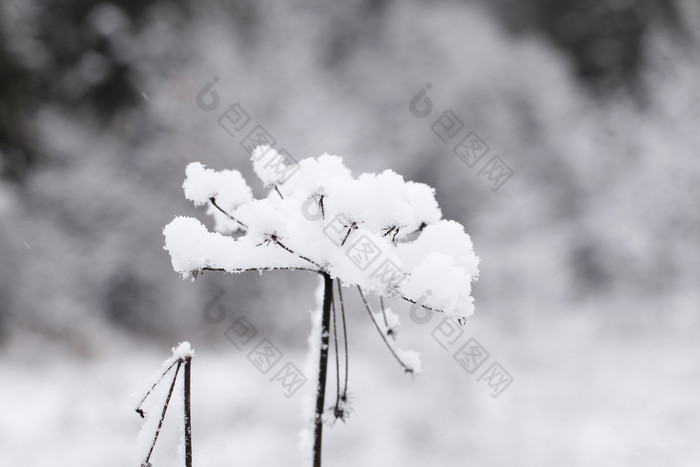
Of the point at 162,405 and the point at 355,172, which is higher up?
the point at 355,172

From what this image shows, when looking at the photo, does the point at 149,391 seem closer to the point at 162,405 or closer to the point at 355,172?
the point at 162,405

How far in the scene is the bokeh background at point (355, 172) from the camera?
5629 millimetres

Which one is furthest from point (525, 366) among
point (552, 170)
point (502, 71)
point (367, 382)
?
point (502, 71)

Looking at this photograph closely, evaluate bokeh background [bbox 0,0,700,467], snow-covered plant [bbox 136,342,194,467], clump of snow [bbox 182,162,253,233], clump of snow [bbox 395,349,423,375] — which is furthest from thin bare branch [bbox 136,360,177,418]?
bokeh background [bbox 0,0,700,467]

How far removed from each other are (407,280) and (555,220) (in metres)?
10.2

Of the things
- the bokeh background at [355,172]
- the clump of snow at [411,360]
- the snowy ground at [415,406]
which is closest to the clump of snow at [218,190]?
the clump of snow at [411,360]

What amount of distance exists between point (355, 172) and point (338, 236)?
857 centimetres

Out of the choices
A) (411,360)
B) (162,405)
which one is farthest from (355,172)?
(162,405)

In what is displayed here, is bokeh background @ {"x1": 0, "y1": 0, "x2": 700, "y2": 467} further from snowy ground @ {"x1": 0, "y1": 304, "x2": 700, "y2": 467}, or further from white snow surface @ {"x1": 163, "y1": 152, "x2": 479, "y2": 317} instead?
white snow surface @ {"x1": 163, "y1": 152, "x2": 479, "y2": 317}

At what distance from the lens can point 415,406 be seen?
21.4 ft

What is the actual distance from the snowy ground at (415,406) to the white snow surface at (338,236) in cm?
391

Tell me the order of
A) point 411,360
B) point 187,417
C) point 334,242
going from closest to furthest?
1. point 187,417
2. point 334,242
3. point 411,360

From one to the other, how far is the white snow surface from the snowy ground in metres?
3.91

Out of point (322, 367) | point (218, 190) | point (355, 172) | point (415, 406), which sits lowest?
point (322, 367)
